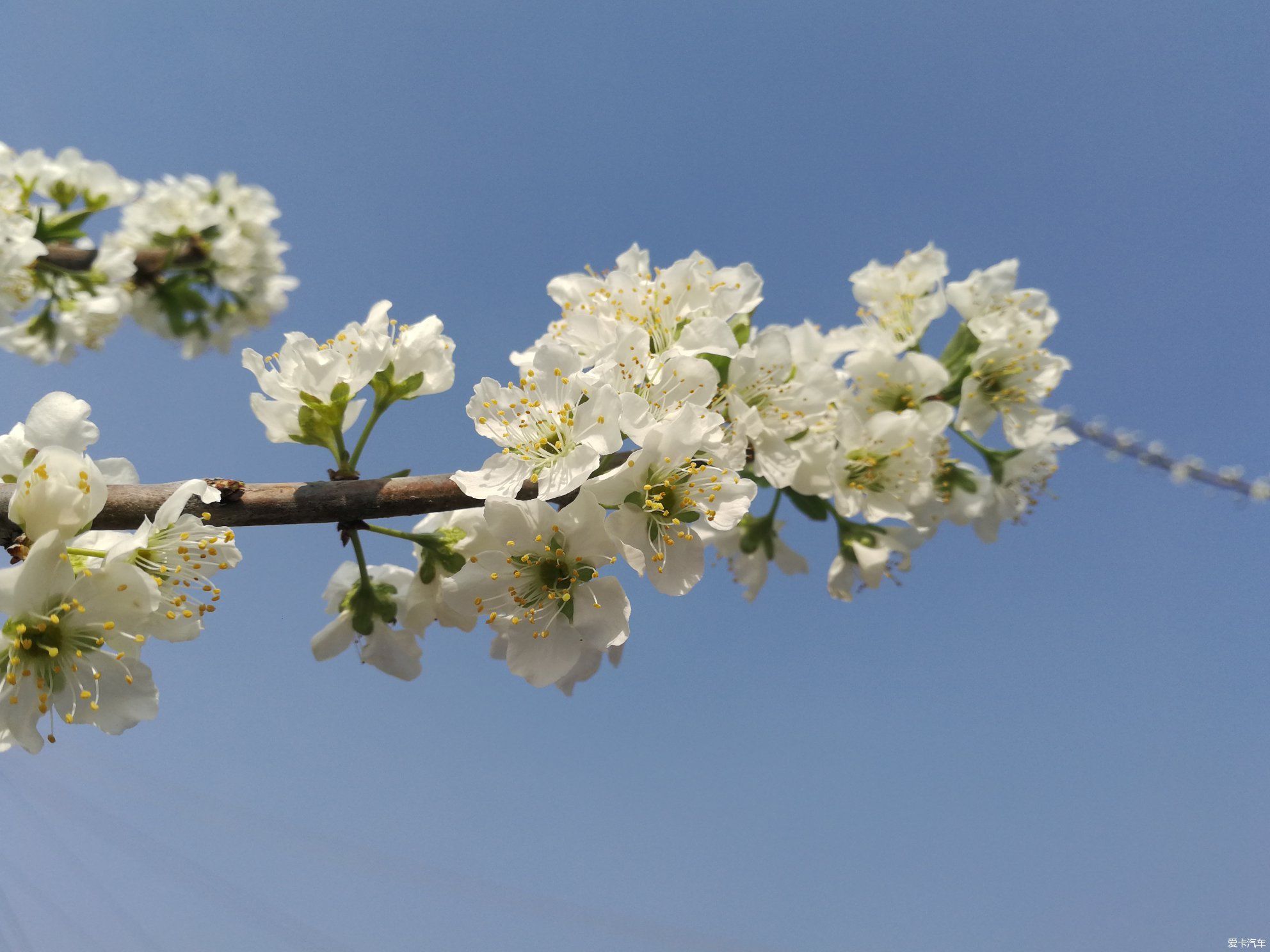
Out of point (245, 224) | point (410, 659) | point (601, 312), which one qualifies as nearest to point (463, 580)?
point (410, 659)

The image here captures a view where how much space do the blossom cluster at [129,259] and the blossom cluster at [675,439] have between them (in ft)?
8.50

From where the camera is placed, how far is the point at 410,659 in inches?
87.5

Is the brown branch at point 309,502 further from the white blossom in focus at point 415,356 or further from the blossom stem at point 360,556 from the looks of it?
the white blossom in focus at point 415,356

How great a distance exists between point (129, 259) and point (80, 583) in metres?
3.67

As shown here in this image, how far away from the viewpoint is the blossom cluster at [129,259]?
3918mm

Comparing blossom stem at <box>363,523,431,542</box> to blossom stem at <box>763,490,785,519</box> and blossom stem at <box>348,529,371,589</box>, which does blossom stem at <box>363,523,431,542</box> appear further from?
blossom stem at <box>763,490,785,519</box>

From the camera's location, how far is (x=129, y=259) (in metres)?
4.28

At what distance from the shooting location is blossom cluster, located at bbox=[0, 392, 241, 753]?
1382mm

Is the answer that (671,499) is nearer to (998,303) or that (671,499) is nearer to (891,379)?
(891,379)

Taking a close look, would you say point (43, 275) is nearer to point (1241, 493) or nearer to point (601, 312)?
point (601, 312)

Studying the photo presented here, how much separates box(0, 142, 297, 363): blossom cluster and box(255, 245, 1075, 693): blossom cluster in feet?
8.50

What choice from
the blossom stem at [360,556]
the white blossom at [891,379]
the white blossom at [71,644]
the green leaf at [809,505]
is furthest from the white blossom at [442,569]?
the white blossom at [891,379]

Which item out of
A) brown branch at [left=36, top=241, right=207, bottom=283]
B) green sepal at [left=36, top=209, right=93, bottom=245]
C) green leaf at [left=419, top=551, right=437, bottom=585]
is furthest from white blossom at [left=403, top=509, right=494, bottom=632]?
brown branch at [left=36, top=241, right=207, bottom=283]

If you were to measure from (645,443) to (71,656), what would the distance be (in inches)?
48.1
